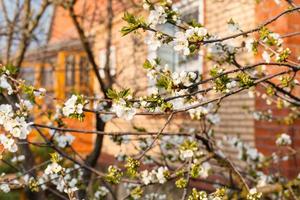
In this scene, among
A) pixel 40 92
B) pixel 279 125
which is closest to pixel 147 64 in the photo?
pixel 40 92

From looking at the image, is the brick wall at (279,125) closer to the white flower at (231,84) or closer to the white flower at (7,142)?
the white flower at (231,84)

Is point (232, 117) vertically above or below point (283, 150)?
above

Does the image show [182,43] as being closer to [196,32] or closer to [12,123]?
[196,32]

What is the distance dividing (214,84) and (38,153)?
11824 mm

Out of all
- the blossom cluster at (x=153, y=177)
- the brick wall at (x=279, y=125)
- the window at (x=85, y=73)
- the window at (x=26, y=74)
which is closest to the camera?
the blossom cluster at (x=153, y=177)

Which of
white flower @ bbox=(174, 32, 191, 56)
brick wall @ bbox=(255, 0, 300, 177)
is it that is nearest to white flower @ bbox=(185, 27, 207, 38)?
white flower @ bbox=(174, 32, 191, 56)

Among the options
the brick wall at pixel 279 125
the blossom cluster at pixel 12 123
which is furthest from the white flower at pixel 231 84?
the brick wall at pixel 279 125

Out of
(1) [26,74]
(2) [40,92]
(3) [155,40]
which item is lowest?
(2) [40,92]

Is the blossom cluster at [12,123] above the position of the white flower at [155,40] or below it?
below

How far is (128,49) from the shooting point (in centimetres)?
1133

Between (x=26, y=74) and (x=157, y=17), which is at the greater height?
(x=26, y=74)

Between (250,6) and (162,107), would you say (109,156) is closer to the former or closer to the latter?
(250,6)

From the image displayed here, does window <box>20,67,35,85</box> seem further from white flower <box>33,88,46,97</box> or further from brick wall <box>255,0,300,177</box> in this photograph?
brick wall <box>255,0,300,177</box>

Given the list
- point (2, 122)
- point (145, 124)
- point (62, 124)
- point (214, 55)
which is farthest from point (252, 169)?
point (145, 124)
